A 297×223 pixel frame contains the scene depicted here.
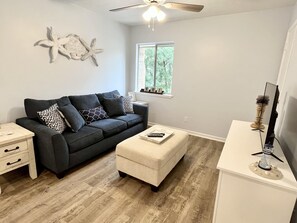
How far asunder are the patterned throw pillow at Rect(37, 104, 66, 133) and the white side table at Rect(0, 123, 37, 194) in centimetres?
26

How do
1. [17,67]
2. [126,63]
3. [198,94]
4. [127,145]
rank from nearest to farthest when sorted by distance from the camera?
[127,145] < [17,67] < [198,94] < [126,63]

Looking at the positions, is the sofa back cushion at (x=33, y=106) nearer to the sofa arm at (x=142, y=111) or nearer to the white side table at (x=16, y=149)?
the white side table at (x=16, y=149)

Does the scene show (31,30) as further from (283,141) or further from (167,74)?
(283,141)

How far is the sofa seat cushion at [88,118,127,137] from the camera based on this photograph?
282 cm

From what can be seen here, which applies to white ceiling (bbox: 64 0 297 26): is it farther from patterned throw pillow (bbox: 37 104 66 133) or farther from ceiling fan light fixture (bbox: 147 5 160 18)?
patterned throw pillow (bbox: 37 104 66 133)

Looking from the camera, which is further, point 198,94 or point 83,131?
point 198,94

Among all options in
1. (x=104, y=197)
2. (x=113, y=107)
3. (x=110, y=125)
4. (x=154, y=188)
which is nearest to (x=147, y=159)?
(x=154, y=188)

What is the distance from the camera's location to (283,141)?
187cm

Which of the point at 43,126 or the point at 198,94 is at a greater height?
the point at 198,94

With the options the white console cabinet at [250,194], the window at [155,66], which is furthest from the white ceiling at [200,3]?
the white console cabinet at [250,194]

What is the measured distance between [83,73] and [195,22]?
250cm

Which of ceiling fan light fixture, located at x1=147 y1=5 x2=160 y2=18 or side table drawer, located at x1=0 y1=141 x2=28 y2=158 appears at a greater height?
ceiling fan light fixture, located at x1=147 y1=5 x2=160 y2=18

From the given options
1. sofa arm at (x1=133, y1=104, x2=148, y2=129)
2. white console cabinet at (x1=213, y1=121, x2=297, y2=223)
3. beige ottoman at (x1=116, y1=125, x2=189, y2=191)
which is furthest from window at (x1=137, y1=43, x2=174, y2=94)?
white console cabinet at (x1=213, y1=121, x2=297, y2=223)

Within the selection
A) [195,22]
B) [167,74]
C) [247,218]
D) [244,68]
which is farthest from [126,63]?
[247,218]
